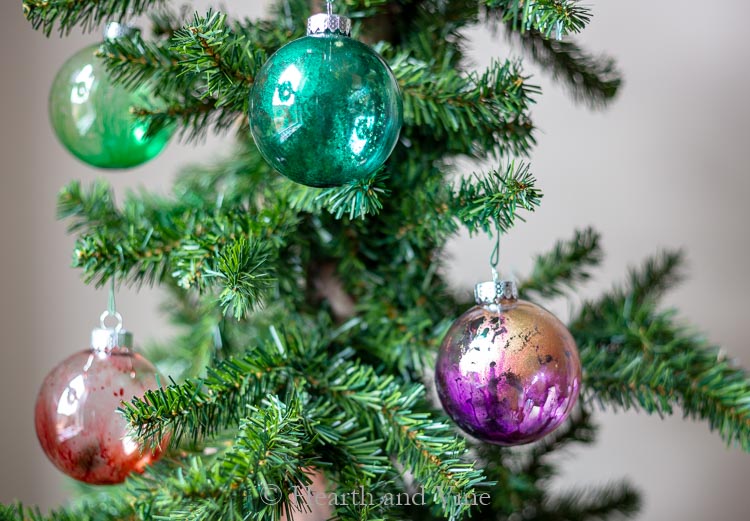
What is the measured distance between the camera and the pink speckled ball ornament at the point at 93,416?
0.44m

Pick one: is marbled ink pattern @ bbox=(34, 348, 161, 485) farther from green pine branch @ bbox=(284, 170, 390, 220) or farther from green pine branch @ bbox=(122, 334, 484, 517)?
green pine branch @ bbox=(284, 170, 390, 220)

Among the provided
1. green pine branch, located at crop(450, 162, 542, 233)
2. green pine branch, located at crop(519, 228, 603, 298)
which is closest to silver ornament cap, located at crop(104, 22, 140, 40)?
green pine branch, located at crop(450, 162, 542, 233)

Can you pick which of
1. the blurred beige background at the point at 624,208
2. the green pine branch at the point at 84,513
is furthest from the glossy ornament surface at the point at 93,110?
the blurred beige background at the point at 624,208

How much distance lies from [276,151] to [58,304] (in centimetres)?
75

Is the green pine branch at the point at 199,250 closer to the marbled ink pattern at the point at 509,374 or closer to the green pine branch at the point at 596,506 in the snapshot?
the marbled ink pattern at the point at 509,374

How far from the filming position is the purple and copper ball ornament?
16.1 inches

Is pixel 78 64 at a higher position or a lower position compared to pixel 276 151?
higher

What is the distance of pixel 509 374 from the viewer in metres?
0.41

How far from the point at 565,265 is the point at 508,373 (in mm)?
214

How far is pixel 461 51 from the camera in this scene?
1.78ft

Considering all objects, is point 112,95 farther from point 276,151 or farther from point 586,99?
point 586,99

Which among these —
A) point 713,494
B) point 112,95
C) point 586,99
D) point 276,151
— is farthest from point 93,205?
point 713,494

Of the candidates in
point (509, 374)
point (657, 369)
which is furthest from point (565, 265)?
point (509, 374)

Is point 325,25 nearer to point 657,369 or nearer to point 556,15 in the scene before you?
point 556,15
